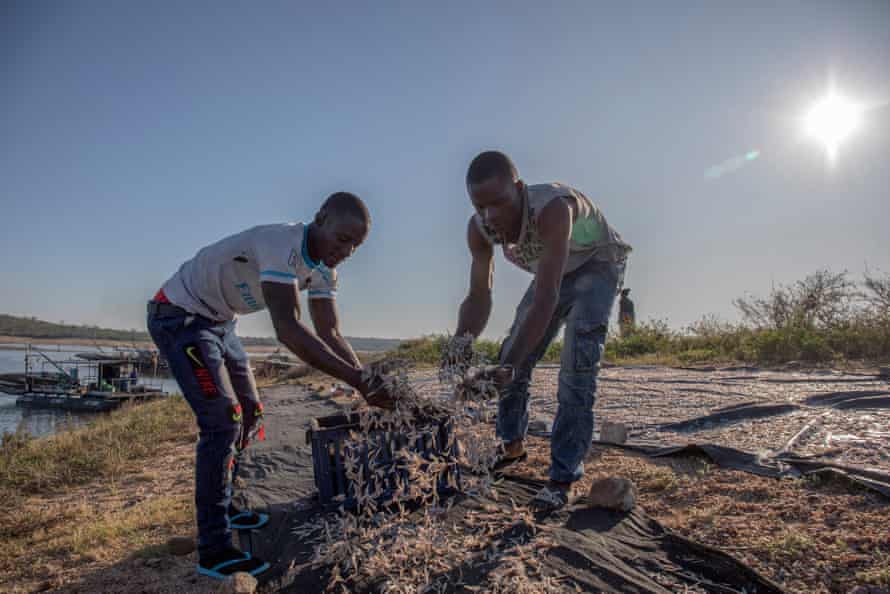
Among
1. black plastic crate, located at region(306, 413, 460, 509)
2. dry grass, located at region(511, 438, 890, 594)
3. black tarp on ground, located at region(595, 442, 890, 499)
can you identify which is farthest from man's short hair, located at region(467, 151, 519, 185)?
black tarp on ground, located at region(595, 442, 890, 499)

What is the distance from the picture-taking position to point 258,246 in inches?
88.2

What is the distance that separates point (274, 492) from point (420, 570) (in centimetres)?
146

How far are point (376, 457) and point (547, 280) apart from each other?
43.0 inches

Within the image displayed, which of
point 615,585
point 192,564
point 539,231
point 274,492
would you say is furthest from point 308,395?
point 615,585

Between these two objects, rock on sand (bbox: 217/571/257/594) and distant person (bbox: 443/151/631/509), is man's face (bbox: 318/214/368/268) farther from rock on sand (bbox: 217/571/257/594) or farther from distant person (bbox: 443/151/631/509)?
rock on sand (bbox: 217/571/257/594)

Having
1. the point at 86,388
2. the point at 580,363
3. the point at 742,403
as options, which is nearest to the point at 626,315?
the point at 742,403

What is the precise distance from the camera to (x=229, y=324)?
2.46 m

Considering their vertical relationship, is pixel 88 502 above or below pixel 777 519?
below

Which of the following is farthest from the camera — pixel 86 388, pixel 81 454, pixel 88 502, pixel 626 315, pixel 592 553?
pixel 86 388

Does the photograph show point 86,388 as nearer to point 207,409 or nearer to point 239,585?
point 207,409

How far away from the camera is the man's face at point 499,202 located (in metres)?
2.35

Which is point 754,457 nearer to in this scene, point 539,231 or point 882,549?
point 882,549

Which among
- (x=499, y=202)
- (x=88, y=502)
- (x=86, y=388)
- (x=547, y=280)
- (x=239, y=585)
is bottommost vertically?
(x=86, y=388)

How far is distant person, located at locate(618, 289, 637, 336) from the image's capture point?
12.2 metres
